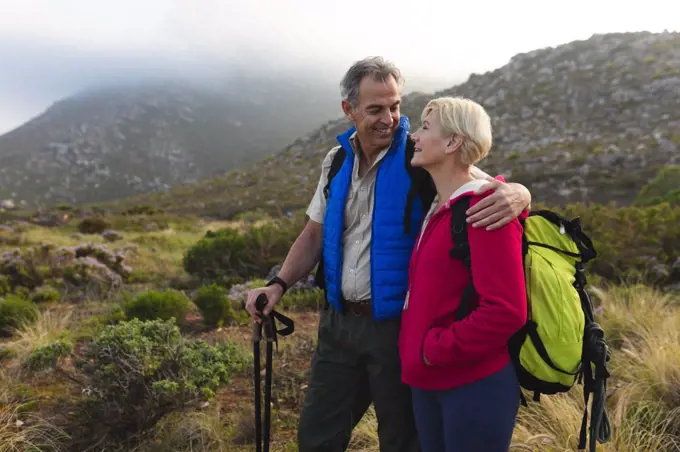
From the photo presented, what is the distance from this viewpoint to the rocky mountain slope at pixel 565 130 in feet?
52.2

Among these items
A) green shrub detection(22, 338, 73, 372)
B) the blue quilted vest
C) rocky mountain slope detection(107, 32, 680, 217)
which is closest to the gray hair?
the blue quilted vest

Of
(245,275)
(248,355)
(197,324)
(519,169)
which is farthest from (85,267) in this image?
(519,169)

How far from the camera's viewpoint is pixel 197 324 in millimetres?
5891

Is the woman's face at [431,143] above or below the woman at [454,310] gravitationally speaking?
above

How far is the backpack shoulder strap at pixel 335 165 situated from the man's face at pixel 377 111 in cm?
24

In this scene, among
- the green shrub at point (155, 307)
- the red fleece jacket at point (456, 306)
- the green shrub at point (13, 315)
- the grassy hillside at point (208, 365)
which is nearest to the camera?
the red fleece jacket at point (456, 306)

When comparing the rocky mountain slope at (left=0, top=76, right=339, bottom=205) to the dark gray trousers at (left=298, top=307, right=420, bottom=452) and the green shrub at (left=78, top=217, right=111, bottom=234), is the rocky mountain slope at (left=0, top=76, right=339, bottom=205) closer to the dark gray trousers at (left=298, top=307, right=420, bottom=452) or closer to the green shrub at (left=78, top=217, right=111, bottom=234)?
the green shrub at (left=78, top=217, right=111, bottom=234)

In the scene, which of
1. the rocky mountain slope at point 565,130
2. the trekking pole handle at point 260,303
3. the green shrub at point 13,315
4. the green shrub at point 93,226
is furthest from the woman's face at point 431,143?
the green shrub at point 93,226

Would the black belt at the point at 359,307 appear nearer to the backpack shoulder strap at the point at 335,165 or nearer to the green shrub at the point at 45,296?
the backpack shoulder strap at the point at 335,165

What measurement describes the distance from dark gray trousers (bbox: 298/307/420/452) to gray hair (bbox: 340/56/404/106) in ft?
Result: 3.47

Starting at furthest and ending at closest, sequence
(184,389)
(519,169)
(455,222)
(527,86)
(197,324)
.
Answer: (527,86), (519,169), (197,324), (184,389), (455,222)

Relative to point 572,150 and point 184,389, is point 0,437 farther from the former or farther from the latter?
point 572,150

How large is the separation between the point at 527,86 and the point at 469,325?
3620cm

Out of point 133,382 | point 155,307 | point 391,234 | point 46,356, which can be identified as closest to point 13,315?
point 155,307
